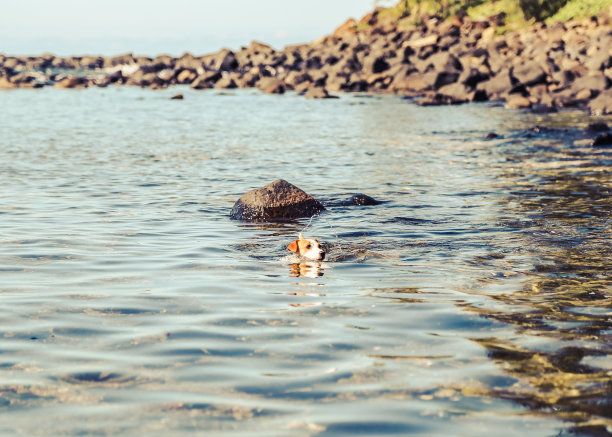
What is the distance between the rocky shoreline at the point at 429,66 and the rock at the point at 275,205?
17690 millimetres

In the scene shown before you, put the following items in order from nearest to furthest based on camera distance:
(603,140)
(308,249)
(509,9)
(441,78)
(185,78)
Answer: (308,249) < (603,140) < (441,78) < (185,78) < (509,9)

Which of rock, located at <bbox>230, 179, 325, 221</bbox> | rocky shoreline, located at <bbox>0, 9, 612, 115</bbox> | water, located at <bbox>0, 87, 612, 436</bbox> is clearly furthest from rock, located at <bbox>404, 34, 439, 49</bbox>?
rock, located at <bbox>230, 179, 325, 221</bbox>

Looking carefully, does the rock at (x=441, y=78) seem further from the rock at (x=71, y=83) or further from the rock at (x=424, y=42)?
the rock at (x=71, y=83)

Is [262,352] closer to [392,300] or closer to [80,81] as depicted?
[392,300]

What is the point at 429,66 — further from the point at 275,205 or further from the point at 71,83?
the point at 275,205

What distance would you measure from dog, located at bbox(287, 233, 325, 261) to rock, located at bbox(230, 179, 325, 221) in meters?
2.41

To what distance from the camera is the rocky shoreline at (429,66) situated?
104 ft

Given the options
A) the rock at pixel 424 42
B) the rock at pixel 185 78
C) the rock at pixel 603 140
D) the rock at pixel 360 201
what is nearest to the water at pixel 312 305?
the rock at pixel 360 201

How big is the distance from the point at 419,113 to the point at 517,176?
15096mm

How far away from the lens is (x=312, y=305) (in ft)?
18.6

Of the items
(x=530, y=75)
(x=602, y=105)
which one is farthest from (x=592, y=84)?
(x=602, y=105)

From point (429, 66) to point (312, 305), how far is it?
120ft

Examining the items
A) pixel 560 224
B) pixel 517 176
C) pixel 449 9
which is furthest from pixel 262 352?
pixel 449 9

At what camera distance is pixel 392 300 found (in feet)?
19.2
